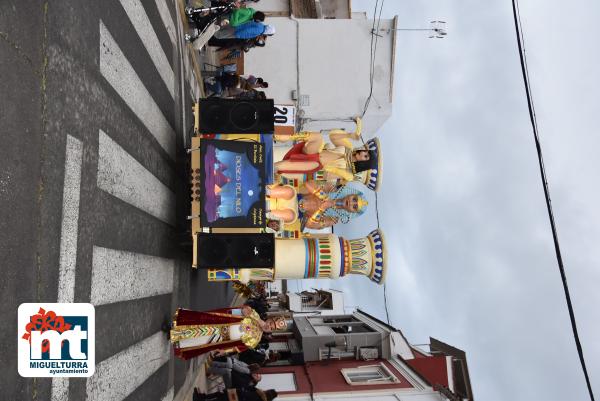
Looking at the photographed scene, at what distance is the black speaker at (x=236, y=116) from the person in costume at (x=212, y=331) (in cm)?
291

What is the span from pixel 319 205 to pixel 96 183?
4233 mm

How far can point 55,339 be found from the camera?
327 centimetres

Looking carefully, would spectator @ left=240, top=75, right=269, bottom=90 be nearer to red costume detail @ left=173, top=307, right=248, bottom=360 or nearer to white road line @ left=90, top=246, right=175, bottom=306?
white road line @ left=90, top=246, right=175, bottom=306

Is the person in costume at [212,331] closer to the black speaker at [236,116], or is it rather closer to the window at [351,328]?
the black speaker at [236,116]

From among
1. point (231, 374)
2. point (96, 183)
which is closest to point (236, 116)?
point (96, 183)

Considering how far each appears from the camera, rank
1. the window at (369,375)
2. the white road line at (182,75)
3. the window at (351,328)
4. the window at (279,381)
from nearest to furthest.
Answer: the white road line at (182,75)
the window at (369,375)
the window at (279,381)
the window at (351,328)

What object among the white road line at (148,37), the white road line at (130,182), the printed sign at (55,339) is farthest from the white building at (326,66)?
the printed sign at (55,339)

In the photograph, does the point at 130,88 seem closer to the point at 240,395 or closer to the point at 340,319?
the point at 240,395

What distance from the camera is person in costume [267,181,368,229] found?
8.00 metres

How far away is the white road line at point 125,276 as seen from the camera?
4.64 metres

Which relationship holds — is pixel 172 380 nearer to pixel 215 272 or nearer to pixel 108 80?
pixel 215 272

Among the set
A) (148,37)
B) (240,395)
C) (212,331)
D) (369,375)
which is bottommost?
(369,375)

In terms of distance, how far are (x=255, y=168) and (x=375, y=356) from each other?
1058cm

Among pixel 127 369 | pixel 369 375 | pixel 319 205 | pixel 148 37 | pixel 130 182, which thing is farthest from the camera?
pixel 369 375
